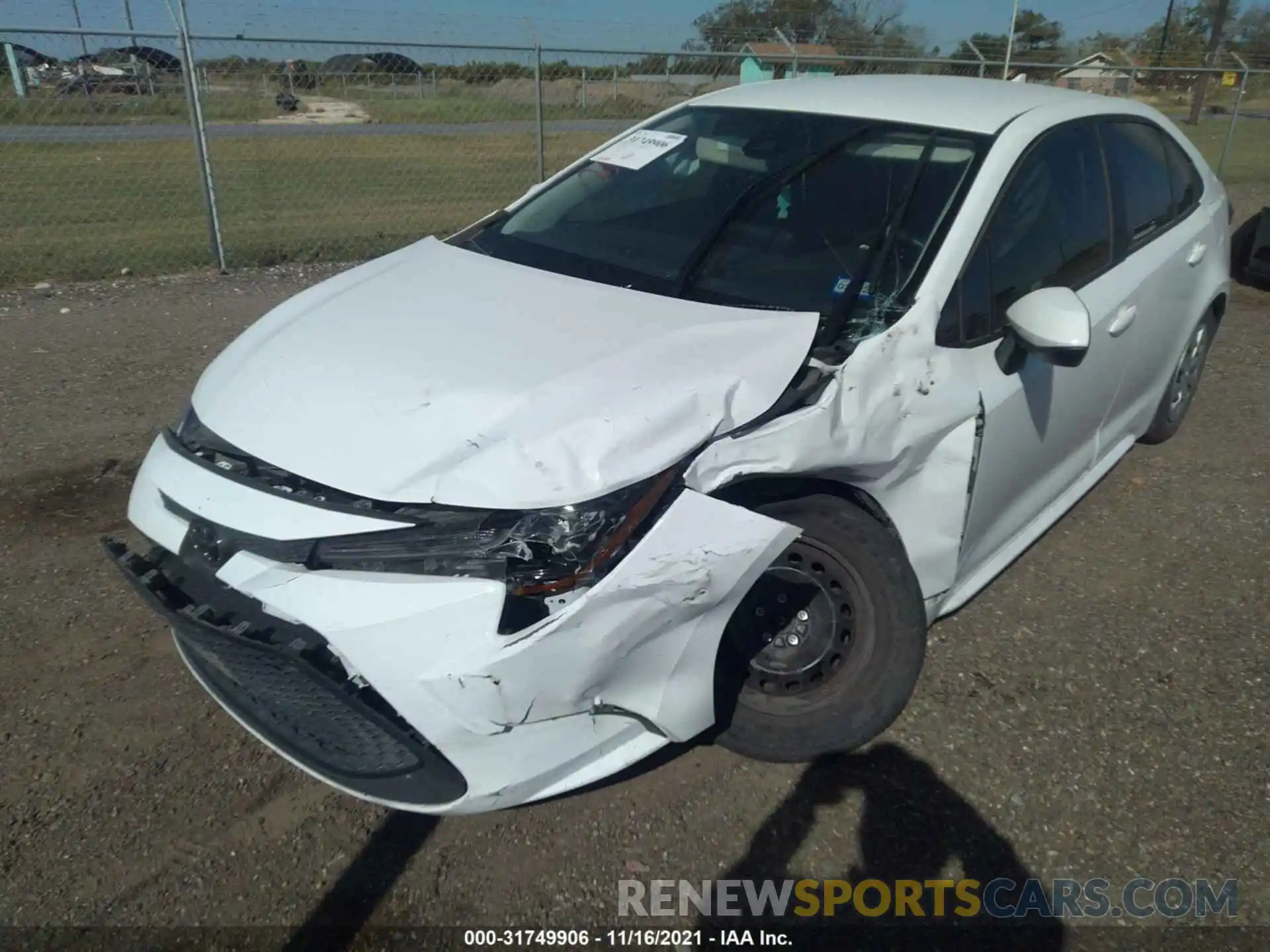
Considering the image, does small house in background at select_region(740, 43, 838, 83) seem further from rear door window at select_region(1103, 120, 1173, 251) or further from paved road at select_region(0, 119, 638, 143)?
rear door window at select_region(1103, 120, 1173, 251)

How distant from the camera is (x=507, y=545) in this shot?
2092 millimetres

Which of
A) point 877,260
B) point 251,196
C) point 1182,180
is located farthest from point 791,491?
point 251,196

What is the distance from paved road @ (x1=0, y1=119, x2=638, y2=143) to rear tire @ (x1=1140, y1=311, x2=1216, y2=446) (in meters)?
6.77

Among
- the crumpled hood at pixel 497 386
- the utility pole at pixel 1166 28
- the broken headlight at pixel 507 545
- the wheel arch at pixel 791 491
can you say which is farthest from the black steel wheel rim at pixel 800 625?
the utility pole at pixel 1166 28

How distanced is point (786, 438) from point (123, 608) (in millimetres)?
2438

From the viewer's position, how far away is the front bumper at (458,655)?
6.65 feet

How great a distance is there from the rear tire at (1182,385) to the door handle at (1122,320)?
1.04m

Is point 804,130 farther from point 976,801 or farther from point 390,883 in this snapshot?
point 390,883

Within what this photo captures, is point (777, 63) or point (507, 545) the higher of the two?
point (777, 63)

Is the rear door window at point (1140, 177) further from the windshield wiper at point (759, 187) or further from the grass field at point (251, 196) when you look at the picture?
the grass field at point (251, 196)

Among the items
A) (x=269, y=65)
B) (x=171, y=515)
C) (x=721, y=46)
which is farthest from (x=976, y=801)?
(x=721, y=46)

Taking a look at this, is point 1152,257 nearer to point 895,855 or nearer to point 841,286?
point 841,286

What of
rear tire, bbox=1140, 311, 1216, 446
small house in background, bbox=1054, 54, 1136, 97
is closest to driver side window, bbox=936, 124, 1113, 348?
rear tire, bbox=1140, 311, 1216, 446

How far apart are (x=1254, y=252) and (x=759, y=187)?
7205 millimetres
